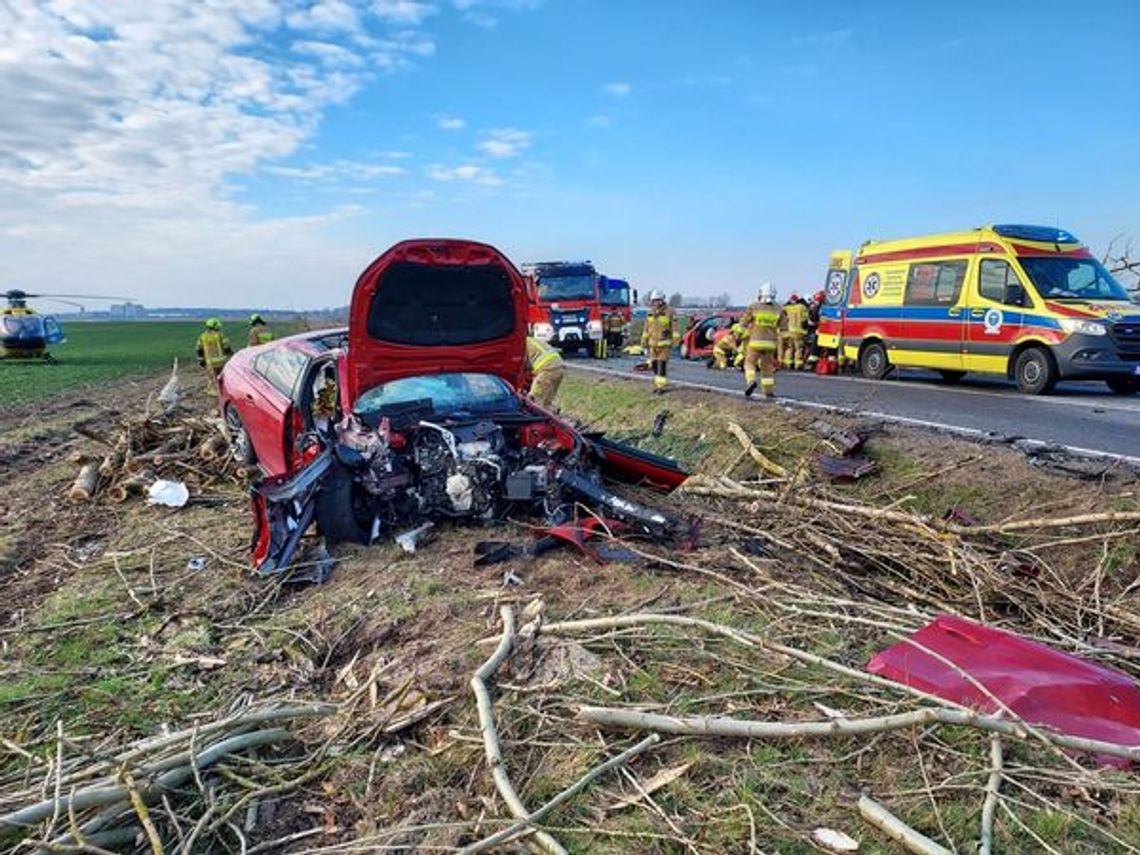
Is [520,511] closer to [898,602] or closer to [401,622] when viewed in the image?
[401,622]

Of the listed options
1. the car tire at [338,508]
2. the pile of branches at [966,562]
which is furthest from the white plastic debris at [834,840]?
the car tire at [338,508]

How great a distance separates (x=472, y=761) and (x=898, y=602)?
10.4 ft

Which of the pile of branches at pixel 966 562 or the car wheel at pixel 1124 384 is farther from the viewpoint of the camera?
the car wheel at pixel 1124 384

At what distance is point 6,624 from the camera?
4.93m

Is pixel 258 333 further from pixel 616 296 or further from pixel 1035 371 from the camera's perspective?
pixel 616 296

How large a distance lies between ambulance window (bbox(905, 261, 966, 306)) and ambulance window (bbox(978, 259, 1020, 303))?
1.25 feet

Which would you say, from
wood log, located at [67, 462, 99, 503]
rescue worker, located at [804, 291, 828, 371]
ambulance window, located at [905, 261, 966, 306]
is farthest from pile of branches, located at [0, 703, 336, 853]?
rescue worker, located at [804, 291, 828, 371]

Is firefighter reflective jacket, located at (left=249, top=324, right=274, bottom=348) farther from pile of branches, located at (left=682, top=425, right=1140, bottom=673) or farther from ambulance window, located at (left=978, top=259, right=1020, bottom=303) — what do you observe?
ambulance window, located at (left=978, top=259, right=1020, bottom=303)

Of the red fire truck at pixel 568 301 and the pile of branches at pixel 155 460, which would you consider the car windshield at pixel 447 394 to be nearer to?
the pile of branches at pixel 155 460

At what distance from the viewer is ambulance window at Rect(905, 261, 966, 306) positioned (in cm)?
1346

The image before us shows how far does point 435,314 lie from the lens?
650 cm

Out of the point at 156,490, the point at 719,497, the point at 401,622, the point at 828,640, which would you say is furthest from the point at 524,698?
the point at 156,490

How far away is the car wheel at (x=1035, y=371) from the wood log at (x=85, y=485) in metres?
12.6

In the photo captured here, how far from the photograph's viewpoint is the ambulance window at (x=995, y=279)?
41.3ft
